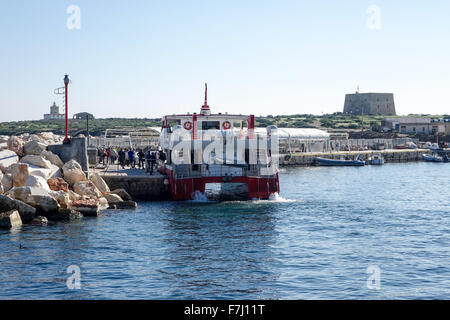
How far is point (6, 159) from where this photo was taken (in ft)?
102

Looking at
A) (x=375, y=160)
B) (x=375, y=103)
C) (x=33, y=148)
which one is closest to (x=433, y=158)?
(x=375, y=160)

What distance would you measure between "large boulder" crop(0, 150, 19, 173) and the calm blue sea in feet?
21.3

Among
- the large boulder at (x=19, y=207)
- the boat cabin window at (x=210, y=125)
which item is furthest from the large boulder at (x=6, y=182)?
the boat cabin window at (x=210, y=125)

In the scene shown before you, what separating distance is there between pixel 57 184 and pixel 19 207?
12.8 ft

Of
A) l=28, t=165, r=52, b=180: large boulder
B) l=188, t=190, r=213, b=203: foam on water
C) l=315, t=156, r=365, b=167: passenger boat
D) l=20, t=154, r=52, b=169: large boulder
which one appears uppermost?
l=20, t=154, r=52, b=169: large boulder

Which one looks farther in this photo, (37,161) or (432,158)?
(432,158)

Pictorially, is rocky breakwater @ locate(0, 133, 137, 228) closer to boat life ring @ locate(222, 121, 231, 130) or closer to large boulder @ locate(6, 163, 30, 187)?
large boulder @ locate(6, 163, 30, 187)

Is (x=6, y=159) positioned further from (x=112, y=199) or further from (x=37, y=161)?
(x=112, y=199)

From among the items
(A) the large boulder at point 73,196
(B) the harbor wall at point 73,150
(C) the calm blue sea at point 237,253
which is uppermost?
(B) the harbor wall at point 73,150

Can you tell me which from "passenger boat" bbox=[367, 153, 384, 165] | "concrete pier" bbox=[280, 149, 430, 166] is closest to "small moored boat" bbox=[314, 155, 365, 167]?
"concrete pier" bbox=[280, 149, 430, 166]

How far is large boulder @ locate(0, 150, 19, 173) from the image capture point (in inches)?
1192

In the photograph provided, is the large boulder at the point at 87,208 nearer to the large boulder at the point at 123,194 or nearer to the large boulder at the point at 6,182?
the large boulder at the point at 6,182

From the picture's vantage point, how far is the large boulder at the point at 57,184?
28094mm

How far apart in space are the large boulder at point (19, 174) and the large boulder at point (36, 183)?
0.67 meters
